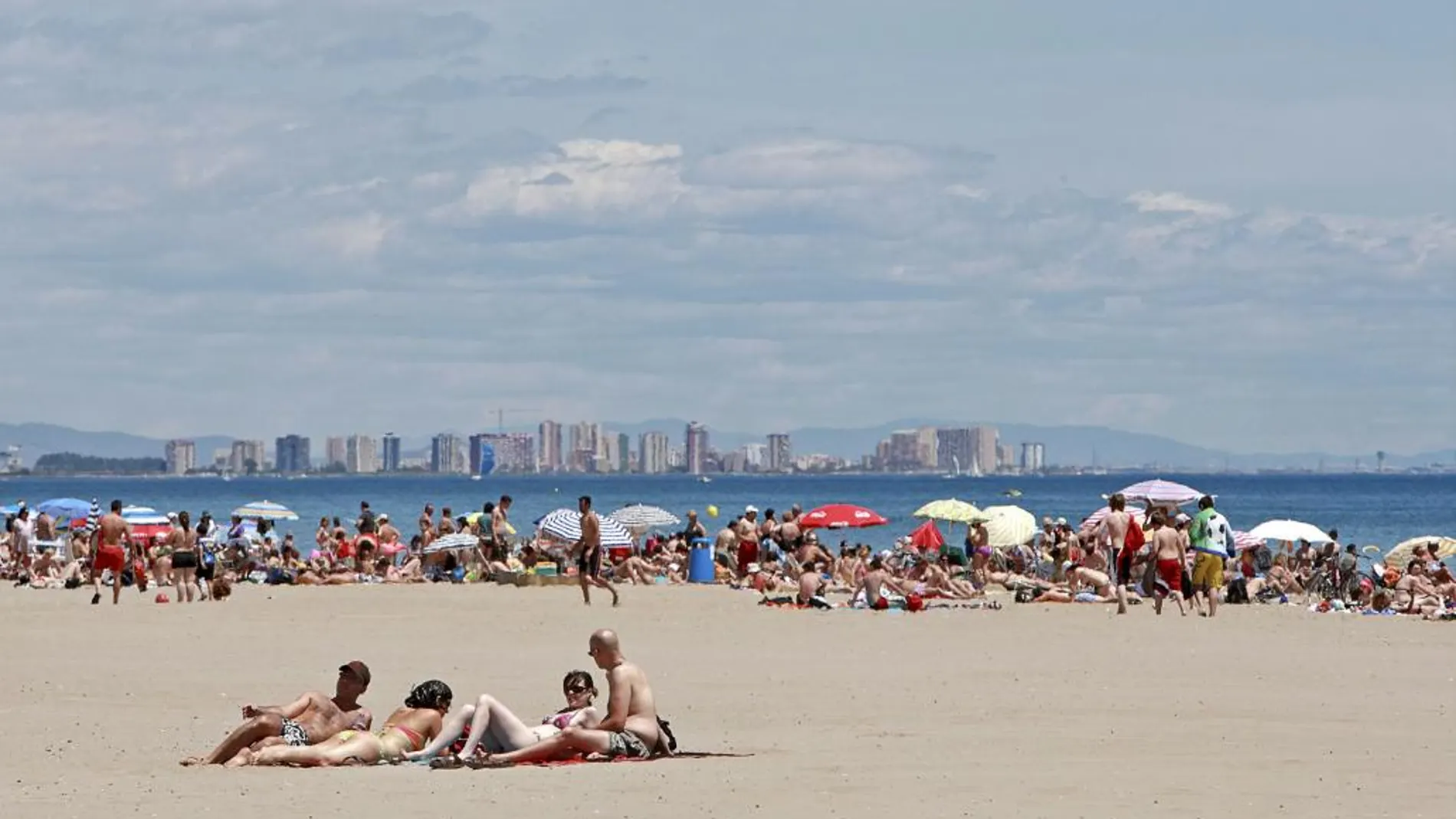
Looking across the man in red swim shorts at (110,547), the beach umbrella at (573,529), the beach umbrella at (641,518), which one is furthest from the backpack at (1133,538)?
the beach umbrella at (641,518)

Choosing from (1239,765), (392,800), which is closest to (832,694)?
(1239,765)

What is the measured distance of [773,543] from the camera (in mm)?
30203

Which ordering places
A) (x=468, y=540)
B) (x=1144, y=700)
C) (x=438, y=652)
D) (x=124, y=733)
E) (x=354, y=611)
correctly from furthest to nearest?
1. (x=468, y=540)
2. (x=354, y=611)
3. (x=438, y=652)
4. (x=1144, y=700)
5. (x=124, y=733)

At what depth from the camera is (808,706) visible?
1346cm

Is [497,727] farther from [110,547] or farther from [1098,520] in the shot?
[1098,520]

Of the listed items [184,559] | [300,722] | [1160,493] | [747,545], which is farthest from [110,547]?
[1160,493]

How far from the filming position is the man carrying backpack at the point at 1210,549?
22109mm

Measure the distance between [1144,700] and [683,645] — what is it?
18.8ft

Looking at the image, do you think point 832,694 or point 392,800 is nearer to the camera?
point 392,800

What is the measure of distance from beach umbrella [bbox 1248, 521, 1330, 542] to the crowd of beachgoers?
48mm

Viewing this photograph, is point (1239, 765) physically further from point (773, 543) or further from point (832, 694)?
point (773, 543)

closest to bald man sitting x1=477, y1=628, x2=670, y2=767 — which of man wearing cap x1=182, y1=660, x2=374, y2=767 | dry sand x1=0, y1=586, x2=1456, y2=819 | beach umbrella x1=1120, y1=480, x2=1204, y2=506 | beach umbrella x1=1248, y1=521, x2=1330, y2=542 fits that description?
dry sand x1=0, y1=586, x2=1456, y2=819

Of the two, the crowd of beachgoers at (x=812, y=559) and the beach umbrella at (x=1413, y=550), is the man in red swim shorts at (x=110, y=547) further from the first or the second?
the beach umbrella at (x=1413, y=550)

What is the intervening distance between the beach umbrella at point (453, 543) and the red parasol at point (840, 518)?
5.66 meters
